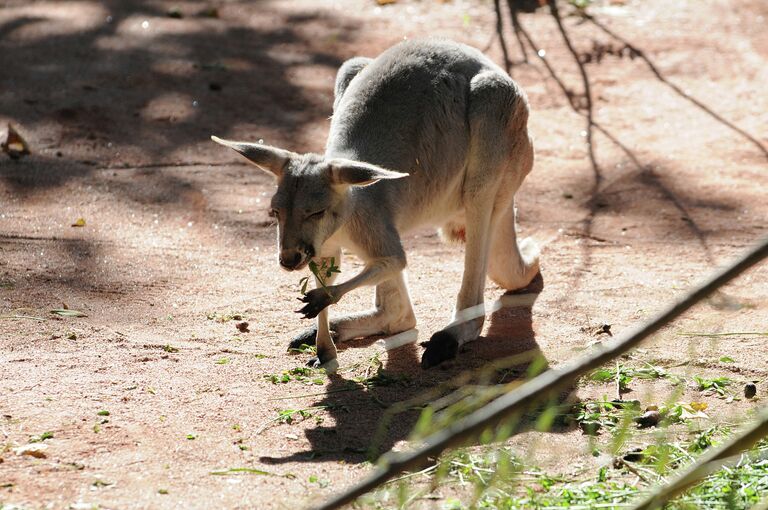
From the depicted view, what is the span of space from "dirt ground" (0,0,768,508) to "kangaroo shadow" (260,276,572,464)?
16mm

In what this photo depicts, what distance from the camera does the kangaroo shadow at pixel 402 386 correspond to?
3.48 metres

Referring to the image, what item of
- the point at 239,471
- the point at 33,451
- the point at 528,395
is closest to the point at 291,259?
the point at 239,471

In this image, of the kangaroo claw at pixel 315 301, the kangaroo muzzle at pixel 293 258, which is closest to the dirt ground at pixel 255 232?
the kangaroo claw at pixel 315 301

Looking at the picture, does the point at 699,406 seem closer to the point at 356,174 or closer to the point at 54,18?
the point at 356,174

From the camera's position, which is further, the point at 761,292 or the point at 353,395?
the point at 761,292

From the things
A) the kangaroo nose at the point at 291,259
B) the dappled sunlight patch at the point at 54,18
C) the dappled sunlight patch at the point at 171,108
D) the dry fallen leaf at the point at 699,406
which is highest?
the kangaroo nose at the point at 291,259

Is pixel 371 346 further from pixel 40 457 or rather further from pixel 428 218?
pixel 40 457

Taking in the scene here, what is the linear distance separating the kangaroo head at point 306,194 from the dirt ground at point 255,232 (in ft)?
2.10

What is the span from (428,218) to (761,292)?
172 centimetres

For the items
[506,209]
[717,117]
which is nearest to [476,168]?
[506,209]

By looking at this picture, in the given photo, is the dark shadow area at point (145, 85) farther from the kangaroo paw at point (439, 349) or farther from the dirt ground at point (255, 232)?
the kangaroo paw at point (439, 349)

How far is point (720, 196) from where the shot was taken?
250 inches

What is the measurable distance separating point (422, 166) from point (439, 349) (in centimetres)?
84

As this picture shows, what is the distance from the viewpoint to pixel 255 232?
589 cm
